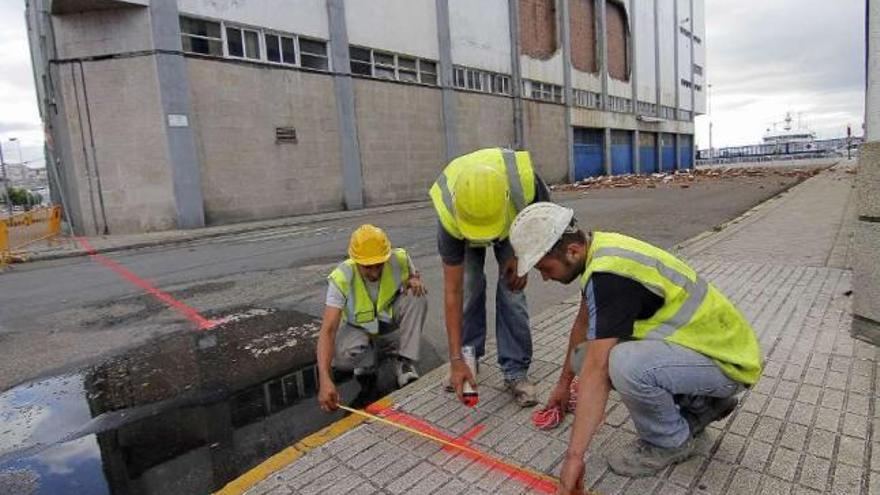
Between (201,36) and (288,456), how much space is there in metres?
15.5

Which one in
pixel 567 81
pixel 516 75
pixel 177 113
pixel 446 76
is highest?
pixel 567 81

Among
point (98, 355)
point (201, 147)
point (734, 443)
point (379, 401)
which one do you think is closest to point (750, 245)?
point (734, 443)

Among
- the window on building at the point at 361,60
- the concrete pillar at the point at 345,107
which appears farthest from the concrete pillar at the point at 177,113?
the window on building at the point at 361,60

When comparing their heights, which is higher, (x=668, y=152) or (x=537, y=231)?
(x=668, y=152)

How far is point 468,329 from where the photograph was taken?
10.5ft

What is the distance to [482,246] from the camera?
2.82 metres

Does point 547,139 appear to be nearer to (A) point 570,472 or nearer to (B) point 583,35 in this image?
(B) point 583,35

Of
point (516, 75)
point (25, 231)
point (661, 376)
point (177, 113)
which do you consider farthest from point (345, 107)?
point (661, 376)

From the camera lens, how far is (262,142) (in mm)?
16359

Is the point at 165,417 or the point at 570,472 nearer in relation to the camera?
the point at 570,472

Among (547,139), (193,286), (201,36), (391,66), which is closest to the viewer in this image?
(193,286)

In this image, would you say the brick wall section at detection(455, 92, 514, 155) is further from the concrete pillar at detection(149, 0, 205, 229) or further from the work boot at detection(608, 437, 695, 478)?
the work boot at detection(608, 437, 695, 478)

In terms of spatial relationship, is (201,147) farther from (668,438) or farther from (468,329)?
(668,438)

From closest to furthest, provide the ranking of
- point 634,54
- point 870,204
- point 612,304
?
1. point 612,304
2. point 870,204
3. point 634,54
